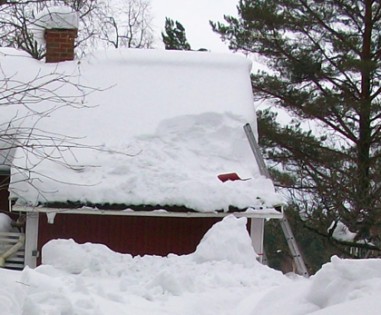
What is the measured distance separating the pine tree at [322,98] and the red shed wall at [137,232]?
852cm

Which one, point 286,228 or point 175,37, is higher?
point 175,37

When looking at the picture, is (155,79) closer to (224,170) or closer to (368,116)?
(224,170)

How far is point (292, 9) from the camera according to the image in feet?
65.2

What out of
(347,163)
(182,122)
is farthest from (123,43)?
(182,122)

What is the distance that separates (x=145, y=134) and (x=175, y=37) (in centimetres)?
1424

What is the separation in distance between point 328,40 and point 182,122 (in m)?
9.17

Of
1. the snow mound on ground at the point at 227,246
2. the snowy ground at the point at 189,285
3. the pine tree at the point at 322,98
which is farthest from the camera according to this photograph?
the pine tree at the point at 322,98

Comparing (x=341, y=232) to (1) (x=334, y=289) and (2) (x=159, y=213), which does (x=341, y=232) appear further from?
(1) (x=334, y=289)

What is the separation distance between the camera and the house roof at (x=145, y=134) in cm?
997

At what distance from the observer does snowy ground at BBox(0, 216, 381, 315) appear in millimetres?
4863

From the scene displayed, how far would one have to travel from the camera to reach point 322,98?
18.5 m

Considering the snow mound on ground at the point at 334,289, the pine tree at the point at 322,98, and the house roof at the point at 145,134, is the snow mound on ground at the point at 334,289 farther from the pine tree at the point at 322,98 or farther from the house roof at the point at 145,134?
the pine tree at the point at 322,98

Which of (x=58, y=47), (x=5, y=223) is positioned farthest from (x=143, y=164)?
(x=58, y=47)

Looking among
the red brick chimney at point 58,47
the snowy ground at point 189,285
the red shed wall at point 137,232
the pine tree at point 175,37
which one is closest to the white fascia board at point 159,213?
the red shed wall at point 137,232
